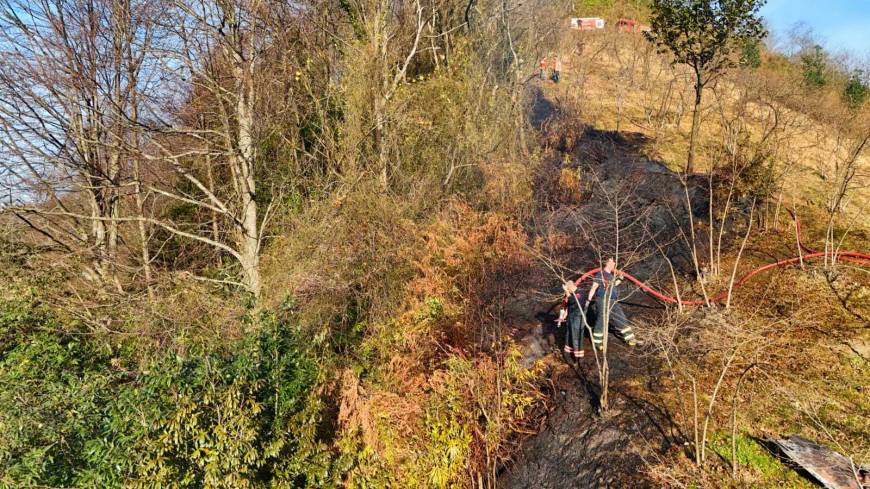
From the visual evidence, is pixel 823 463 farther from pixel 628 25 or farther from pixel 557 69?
pixel 628 25

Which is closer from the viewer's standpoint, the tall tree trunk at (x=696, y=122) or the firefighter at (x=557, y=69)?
the tall tree trunk at (x=696, y=122)

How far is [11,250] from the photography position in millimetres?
8180

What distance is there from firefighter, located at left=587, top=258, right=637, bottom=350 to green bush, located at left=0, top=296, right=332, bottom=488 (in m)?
4.11

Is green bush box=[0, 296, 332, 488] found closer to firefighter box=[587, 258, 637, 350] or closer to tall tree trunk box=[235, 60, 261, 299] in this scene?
tall tree trunk box=[235, 60, 261, 299]

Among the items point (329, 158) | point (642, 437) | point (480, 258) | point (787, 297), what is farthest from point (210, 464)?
point (787, 297)

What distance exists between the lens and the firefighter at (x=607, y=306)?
6371mm

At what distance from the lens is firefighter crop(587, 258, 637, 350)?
637 centimetres

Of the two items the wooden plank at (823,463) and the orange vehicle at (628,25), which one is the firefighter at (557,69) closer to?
the orange vehicle at (628,25)

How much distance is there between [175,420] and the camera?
491 cm

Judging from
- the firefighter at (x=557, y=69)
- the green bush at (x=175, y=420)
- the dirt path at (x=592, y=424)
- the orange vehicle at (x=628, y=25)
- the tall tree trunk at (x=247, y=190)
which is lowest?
the dirt path at (x=592, y=424)

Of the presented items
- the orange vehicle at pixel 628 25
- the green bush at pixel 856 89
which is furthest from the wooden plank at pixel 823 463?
the orange vehicle at pixel 628 25

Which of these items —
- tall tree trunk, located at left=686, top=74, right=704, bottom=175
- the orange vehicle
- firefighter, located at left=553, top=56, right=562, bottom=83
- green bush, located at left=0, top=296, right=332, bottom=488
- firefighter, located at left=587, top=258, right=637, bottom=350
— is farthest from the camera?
the orange vehicle

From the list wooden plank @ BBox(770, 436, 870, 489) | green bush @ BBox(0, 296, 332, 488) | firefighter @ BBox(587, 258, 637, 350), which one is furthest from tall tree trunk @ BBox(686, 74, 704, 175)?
green bush @ BBox(0, 296, 332, 488)

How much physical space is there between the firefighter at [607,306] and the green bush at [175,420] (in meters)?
4.11
